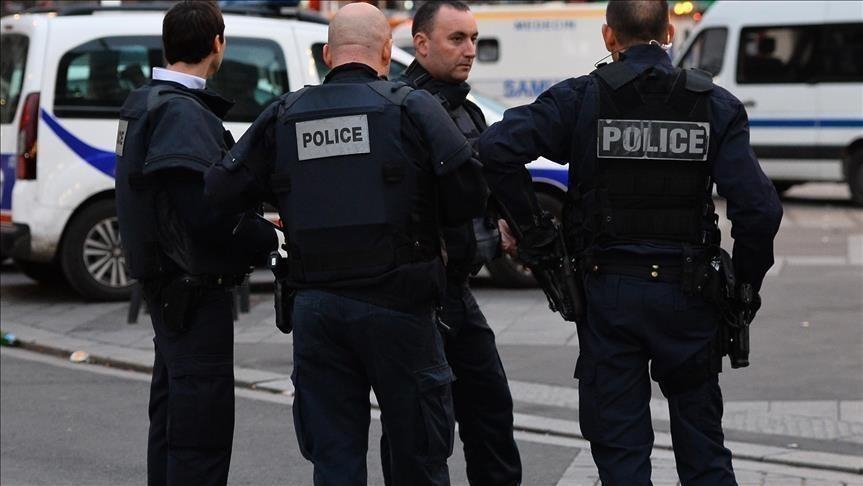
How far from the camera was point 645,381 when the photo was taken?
4949mm

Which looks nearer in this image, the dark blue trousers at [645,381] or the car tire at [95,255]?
the dark blue trousers at [645,381]

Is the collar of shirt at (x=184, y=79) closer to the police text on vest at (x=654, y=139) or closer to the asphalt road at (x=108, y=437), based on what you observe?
the police text on vest at (x=654, y=139)

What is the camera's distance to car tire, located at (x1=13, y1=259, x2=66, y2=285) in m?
12.5

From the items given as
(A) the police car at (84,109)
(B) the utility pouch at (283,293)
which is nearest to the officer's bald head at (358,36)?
(B) the utility pouch at (283,293)

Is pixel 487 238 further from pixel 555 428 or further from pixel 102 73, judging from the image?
pixel 102 73

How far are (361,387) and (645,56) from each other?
4.43 feet

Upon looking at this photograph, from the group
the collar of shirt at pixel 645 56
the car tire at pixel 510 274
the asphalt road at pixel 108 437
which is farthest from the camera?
the car tire at pixel 510 274

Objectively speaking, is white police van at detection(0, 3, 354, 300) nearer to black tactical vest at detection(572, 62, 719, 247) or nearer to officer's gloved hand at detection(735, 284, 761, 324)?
black tactical vest at detection(572, 62, 719, 247)

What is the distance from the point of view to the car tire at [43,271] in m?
12.5

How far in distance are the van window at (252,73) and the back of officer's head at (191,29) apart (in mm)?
6443

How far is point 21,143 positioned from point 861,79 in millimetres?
10718

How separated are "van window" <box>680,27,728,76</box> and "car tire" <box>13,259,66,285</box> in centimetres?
960

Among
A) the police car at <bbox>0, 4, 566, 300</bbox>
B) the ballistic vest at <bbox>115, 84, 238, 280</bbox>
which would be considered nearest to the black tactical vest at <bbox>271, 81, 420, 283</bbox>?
the ballistic vest at <bbox>115, 84, 238, 280</bbox>

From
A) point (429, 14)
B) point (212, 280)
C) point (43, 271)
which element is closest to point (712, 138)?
point (429, 14)
